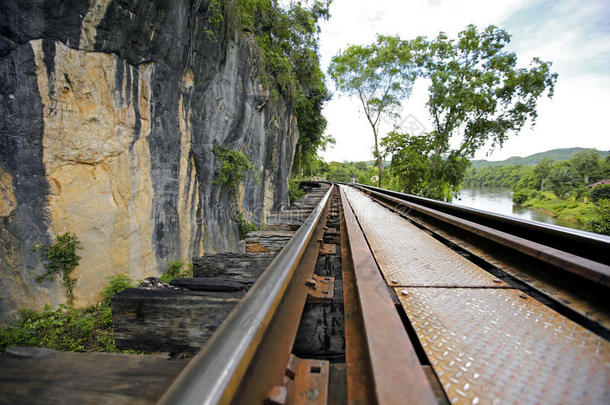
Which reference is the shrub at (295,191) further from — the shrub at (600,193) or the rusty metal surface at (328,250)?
the shrub at (600,193)

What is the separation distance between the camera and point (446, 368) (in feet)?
2.29

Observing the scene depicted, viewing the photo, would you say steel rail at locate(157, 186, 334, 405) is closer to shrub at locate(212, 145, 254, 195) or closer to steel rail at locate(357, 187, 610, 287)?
steel rail at locate(357, 187, 610, 287)

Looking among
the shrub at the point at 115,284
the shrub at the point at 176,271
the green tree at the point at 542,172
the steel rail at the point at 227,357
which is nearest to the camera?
the steel rail at the point at 227,357

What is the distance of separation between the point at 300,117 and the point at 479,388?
64.6 feet

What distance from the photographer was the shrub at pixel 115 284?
4.77 meters

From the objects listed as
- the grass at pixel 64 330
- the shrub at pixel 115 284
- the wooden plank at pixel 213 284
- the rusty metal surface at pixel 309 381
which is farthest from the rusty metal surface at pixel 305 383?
the shrub at pixel 115 284

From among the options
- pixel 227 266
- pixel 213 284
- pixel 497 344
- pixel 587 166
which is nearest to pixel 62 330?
pixel 227 266

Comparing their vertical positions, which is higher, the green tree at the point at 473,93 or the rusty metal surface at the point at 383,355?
the green tree at the point at 473,93

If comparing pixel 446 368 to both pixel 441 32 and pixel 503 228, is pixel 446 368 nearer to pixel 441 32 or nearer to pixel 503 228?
pixel 503 228

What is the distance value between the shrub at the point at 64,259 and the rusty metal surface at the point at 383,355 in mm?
A: 5751

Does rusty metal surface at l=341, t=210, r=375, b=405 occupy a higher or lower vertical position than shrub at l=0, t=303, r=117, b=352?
higher

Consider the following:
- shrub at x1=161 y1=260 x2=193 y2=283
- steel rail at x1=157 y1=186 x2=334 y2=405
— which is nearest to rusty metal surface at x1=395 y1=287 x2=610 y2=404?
steel rail at x1=157 y1=186 x2=334 y2=405

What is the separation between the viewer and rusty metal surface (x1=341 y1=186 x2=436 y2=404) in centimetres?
53

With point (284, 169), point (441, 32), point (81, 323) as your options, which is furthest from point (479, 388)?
point (441, 32)
